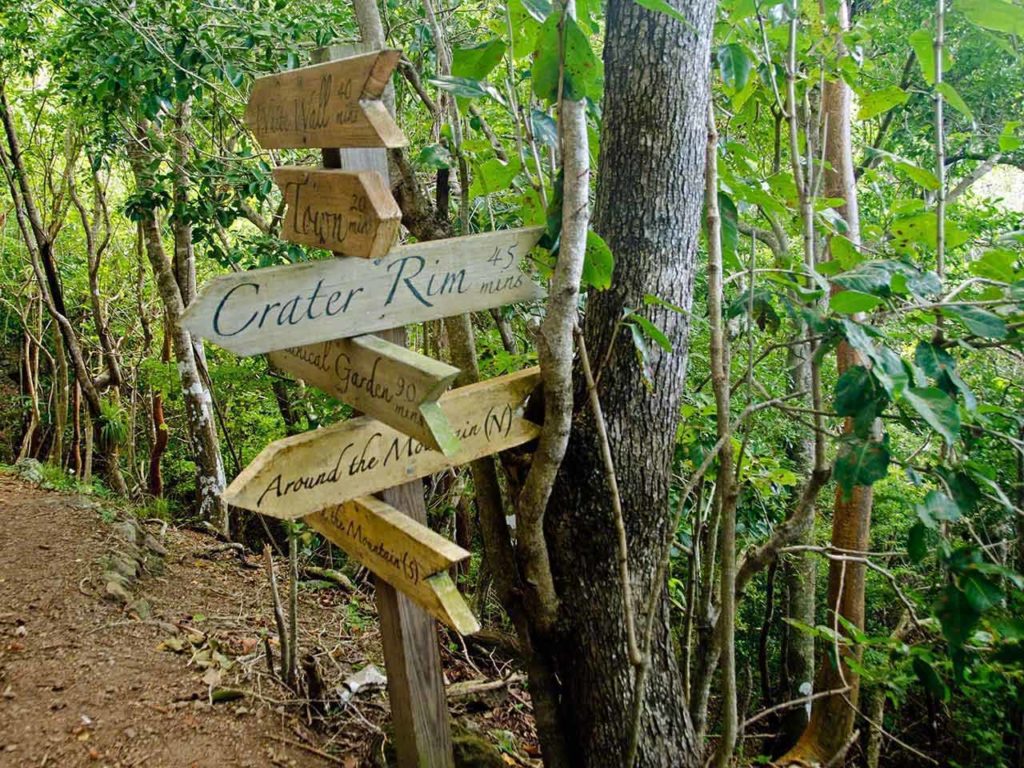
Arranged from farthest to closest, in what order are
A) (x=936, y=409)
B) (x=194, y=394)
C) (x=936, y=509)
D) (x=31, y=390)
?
1. (x=31, y=390)
2. (x=194, y=394)
3. (x=936, y=509)
4. (x=936, y=409)

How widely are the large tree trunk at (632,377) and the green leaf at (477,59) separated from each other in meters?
0.41

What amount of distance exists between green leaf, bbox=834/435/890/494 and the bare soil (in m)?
2.18

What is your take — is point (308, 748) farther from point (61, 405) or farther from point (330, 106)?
point (61, 405)

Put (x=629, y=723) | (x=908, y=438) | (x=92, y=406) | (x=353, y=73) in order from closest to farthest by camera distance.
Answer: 1. (x=353, y=73)
2. (x=629, y=723)
3. (x=92, y=406)
4. (x=908, y=438)

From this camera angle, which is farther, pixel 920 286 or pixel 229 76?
pixel 229 76

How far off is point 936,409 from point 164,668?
12.0ft

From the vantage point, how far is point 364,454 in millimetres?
1784

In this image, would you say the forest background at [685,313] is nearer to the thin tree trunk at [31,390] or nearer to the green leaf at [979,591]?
the green leaf at [979,591]

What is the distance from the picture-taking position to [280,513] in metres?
1.62

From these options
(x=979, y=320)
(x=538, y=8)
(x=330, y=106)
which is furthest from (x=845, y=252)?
(x=330, y=106)

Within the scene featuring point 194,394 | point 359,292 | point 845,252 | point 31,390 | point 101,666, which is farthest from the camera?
point 31,390

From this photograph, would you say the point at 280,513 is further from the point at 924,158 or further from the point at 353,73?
the point at 924,158

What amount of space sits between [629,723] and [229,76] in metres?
3.48

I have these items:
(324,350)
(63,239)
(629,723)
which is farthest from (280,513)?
(63,239)
